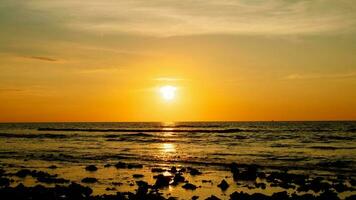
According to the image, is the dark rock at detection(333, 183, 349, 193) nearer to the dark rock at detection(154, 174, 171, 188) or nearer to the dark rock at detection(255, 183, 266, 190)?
the dark rock at detection(255, 183, 266, 190)

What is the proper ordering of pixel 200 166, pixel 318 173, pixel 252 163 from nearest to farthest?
pixel 318 173
pixel 200 166
pixel 252 163

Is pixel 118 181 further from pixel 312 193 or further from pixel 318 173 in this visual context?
pixel 318 173

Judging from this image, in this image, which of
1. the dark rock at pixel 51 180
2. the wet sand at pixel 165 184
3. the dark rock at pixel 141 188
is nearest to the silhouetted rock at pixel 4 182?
the wet sand at pixel 165 184

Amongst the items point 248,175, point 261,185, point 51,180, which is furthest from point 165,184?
point 51,180

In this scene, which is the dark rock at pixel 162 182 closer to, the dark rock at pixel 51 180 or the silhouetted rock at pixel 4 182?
the dark rock at pixel 51 180

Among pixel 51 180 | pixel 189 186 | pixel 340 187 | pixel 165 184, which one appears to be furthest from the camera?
pixel 51 180

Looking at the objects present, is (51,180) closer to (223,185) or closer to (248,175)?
(223,185)

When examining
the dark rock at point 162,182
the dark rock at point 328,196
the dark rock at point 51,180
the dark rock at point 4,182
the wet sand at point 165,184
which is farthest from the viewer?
the dark rock at point 51,180

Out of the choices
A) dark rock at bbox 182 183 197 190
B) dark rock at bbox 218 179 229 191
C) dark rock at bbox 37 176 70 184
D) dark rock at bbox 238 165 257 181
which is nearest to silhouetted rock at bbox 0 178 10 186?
dark rock at bbox 37 176 70 184

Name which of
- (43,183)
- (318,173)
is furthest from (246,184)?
(43,183)

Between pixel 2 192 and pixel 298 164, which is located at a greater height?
pixel 298 164

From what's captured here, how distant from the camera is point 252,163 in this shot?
3875 centimetres

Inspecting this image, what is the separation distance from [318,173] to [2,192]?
2157cm

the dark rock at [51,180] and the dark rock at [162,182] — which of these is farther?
the dark rock at [51,180]
